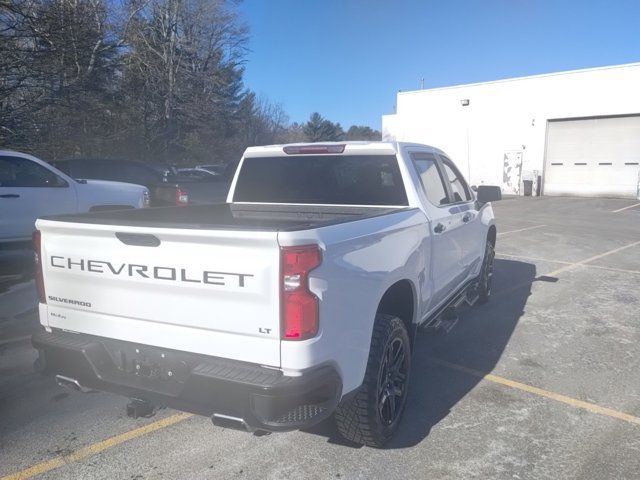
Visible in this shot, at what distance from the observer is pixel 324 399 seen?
8.51 ft

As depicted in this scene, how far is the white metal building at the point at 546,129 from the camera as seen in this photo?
2534 cm

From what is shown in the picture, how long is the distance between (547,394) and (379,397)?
172 cm

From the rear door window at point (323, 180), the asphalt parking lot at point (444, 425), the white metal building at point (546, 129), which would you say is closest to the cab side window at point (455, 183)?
the rear door window at point (323, 180)

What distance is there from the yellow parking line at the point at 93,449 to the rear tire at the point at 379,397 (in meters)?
1.25

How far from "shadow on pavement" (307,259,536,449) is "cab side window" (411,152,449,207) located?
1197 mm

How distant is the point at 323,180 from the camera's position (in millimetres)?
4492

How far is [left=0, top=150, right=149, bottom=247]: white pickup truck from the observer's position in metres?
7.59

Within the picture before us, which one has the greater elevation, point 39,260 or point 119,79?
point 119,79

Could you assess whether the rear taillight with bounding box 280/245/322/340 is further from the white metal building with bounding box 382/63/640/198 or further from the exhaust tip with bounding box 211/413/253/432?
the white metal building with bounding box 382/63/640/198

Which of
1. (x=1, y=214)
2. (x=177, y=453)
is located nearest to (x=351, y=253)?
(x=177, y=453)

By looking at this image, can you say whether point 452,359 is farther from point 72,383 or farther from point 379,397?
point 72,383

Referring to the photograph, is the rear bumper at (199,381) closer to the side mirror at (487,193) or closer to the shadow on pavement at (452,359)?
the shadow on pavement at (452,359)

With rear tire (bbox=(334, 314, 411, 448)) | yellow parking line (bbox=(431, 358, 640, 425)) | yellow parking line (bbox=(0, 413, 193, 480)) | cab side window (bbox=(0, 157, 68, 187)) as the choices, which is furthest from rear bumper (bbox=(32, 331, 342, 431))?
cab side window (bbox=(0, 157, 68, 187))

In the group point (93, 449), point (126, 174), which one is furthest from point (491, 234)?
point (126, 174)
